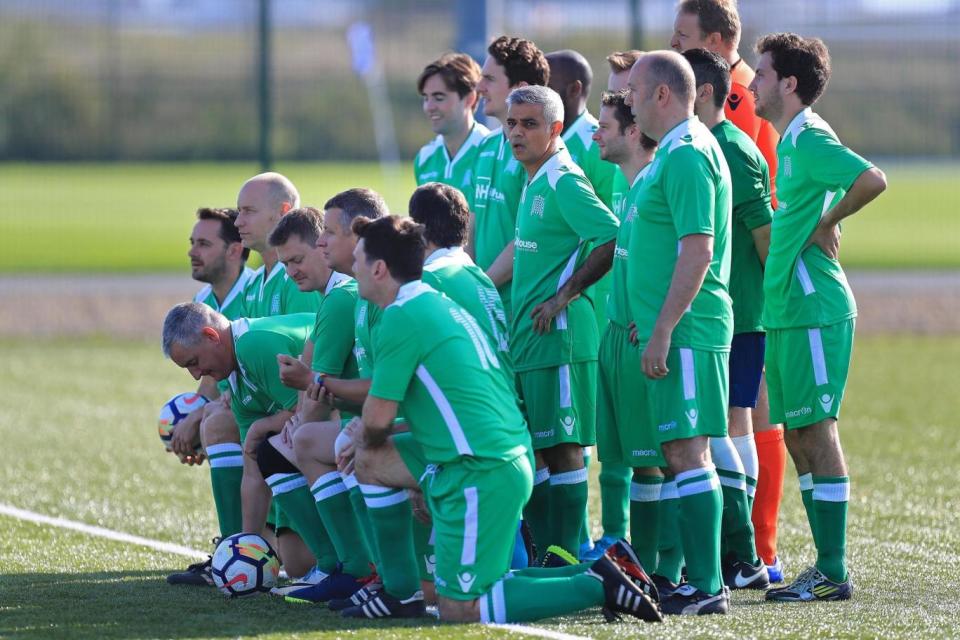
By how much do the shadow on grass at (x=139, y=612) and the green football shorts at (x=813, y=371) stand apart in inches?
69.1

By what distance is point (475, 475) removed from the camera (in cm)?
533

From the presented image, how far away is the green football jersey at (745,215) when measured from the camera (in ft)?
20.5

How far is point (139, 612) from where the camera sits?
580cm

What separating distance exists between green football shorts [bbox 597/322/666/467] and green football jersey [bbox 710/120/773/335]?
74 centimetres

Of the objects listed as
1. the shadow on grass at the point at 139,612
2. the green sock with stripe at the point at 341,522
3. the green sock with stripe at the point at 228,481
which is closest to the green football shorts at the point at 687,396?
the shadow on grass at the point at 139,612

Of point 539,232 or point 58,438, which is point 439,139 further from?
point 58,438

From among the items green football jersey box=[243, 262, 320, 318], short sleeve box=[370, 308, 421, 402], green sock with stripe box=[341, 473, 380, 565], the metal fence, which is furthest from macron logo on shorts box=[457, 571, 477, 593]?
the metal fence

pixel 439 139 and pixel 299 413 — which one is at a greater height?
pixel 439 139

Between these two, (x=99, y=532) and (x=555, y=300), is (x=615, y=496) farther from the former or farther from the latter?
(x=99, y=532)

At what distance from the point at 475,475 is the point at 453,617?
1.78 feet

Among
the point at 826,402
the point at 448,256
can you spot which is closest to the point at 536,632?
the point at 448,256

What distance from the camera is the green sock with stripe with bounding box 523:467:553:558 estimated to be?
6.45 meters

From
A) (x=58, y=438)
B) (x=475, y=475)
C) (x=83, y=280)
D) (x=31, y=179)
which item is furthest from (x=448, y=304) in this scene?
(x=31, y=179)

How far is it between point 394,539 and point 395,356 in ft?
2.59
